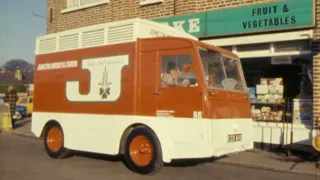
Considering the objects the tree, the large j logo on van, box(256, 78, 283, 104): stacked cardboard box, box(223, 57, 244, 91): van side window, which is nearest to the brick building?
box(256, 78, 283, 104): stacked cardboard box

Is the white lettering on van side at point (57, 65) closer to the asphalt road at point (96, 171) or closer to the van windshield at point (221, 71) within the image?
the asphalt road at point (96, 171)

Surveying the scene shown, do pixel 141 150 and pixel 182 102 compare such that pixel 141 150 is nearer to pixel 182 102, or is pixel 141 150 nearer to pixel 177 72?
pixel 182 102

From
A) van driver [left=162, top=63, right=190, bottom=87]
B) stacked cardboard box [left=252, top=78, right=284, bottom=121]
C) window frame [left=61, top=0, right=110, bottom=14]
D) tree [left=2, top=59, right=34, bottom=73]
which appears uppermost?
tree [left=2, top=59, right=34, bottom=73]

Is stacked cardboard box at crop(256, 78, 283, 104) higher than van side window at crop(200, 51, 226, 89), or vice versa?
van side window at crop(200, 51, 226, 89)

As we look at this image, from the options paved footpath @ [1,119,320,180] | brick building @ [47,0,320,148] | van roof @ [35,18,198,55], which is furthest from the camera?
brick building @ [47,0,320,148]

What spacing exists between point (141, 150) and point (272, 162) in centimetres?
313

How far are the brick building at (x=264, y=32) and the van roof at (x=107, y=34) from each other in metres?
2.47

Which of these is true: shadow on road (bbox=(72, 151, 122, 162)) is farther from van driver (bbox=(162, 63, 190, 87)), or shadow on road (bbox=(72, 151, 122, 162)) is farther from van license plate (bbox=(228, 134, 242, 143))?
van license plate (bbox=(228, 134, 242, 143))

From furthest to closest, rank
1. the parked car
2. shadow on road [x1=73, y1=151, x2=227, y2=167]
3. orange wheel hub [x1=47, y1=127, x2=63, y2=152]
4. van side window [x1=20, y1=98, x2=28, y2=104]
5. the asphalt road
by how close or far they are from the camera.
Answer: van side window [x1=20, y1=98, x2=28, y2=104] → the parked car → orange wheel hub [x1=47, y1=127, x2=63, y2=152] → shadow on road [x1=73, y1=151, x2=227, y2=167] → the asphalt road

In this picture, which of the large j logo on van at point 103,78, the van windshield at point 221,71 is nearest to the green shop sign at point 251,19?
the van windshield at point 221,71

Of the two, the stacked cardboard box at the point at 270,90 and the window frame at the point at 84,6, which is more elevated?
the window frame at the point at 84,6

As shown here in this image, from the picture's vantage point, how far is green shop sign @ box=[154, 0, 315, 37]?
953cm

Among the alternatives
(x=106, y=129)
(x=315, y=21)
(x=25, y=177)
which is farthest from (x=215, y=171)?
(x=315, y=21)

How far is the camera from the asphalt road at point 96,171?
7.07 m
